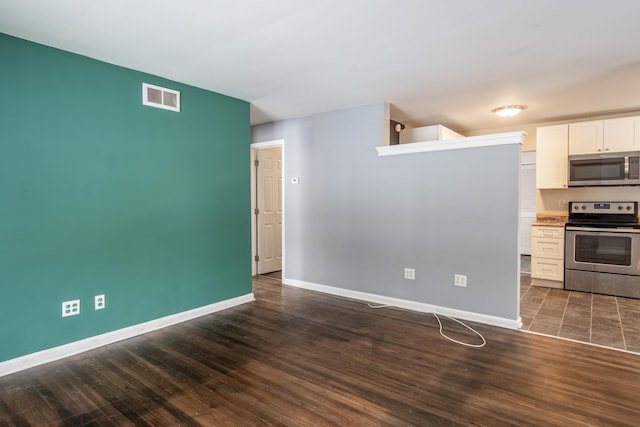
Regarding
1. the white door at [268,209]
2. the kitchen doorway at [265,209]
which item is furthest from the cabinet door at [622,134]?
the white door at [268,209]

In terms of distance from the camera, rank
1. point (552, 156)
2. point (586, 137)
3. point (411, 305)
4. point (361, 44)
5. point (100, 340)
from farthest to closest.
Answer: point (552, 156), point (586, 137), point (411, 305), point (100, 340), point (361, 44)

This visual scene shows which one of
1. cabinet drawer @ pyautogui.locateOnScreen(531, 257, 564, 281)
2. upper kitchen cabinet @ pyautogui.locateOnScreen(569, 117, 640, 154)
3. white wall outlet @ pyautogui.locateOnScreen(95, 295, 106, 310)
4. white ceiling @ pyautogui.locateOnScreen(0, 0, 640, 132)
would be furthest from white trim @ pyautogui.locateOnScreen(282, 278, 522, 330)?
upper kitchen cabinet @ pyautogui.locateOnScreen(569, 117, 640, 154)

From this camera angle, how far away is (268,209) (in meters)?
5.87

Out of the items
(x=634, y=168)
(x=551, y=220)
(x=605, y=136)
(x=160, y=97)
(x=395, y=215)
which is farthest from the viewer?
(x=551, y=220)

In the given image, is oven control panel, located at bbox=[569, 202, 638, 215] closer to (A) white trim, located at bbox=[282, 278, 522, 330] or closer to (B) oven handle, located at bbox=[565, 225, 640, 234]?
(B) oven handle, located at bbox=[565, 225, 640, 234]

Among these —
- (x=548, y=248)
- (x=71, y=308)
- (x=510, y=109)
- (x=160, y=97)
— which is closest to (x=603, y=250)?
(x=548, y=248)

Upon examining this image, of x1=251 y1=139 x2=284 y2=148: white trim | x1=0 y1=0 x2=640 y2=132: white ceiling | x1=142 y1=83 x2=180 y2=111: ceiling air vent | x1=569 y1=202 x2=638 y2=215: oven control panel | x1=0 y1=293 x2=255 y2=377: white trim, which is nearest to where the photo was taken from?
x1=0 y1=0 x2=640 y2=132: white ceiling

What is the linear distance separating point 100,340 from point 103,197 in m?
1.22

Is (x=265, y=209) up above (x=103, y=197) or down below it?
below

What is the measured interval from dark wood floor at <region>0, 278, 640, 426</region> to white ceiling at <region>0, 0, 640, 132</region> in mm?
2406

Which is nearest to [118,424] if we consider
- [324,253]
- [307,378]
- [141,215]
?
[307,378]

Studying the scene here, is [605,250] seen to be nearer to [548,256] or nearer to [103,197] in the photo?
[548,256]

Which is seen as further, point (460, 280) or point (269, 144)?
point (269, 144)

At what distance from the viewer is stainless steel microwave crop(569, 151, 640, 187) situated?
177 inches
